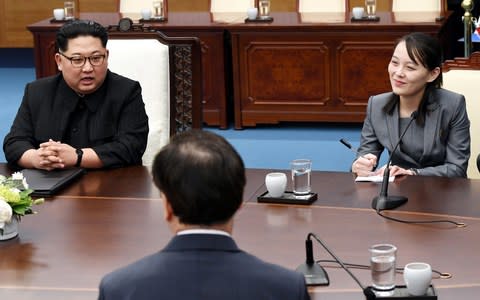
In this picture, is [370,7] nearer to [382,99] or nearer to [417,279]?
[382,99]

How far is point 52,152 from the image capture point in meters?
3.45

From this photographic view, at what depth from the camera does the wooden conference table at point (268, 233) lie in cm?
243

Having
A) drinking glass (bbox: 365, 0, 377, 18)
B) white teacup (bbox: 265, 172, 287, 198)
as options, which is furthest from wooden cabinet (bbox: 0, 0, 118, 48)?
white teacup (bbox: 265, 172, 287, 198)

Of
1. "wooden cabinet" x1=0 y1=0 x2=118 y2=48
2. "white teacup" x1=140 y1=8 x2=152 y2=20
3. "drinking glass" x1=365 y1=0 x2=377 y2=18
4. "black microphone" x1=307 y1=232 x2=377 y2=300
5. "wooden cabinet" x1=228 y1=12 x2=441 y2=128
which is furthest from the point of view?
"wooden cabinet" x1=0 y1=0 x2=118 y2=48

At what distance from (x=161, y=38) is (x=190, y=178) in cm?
265

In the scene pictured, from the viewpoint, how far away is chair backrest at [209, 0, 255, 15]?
24.4 ft

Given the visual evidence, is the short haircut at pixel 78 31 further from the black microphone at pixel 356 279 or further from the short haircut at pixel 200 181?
the short haircut at pixel 200 181

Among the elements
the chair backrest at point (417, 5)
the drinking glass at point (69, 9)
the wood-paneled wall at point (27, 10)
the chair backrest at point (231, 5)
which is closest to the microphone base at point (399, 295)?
the chair backrest at point (417, 5)

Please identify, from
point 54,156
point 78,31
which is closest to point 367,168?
point 54,156

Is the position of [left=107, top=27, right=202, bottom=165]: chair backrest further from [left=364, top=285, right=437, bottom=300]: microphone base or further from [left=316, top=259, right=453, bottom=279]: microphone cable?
[left=364, top=285, right=437, bottom=300]: microphone base

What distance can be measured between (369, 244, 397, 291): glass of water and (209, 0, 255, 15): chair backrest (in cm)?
521

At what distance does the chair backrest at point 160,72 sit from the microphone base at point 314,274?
177 centimetres

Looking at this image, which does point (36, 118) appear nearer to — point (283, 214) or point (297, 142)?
point (283, 214)

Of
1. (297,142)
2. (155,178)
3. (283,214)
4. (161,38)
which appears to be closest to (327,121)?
(297,142)
